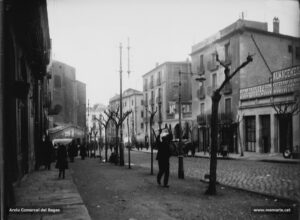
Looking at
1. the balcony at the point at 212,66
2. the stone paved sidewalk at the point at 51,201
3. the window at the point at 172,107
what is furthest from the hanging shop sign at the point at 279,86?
the window at the point at 172,107

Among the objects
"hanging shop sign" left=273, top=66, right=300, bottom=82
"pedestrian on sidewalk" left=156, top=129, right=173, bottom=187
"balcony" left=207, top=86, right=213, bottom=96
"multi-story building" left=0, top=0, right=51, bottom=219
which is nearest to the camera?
"multi-story building" left=0, top=0, right=51, bottom=219

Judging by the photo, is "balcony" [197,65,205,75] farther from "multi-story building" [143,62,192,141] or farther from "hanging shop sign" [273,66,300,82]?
"hanging shop sign" [273,66,300,82]

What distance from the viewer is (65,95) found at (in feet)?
144

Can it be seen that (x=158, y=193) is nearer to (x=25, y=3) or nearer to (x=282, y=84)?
(x=25, y=3)

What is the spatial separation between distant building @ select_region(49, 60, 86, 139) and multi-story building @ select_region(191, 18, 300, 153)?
1715 centimetres

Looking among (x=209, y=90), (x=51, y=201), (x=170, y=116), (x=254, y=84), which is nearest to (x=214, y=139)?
(x=51, y=201)

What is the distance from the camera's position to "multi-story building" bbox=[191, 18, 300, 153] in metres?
24.7

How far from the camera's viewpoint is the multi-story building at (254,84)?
974 inches

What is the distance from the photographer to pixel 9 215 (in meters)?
5.44

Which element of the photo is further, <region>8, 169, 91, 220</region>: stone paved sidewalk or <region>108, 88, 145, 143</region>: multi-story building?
<region>108, 88, 145, 143</region>: multi-story building

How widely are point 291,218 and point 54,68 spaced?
40.4 meters

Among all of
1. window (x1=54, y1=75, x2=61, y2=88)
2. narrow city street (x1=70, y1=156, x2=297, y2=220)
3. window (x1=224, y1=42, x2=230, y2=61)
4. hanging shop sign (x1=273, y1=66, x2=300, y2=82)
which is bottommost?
narrow city street (x1=70, y1=156, x2=297, y2=220)

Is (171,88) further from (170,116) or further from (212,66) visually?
(212,66)

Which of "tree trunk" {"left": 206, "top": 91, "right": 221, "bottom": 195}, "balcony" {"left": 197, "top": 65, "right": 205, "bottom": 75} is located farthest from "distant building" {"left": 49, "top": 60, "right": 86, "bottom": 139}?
"tree trunk" {"left": 206, "top": 91, "right": 221, "bottom": 195}
